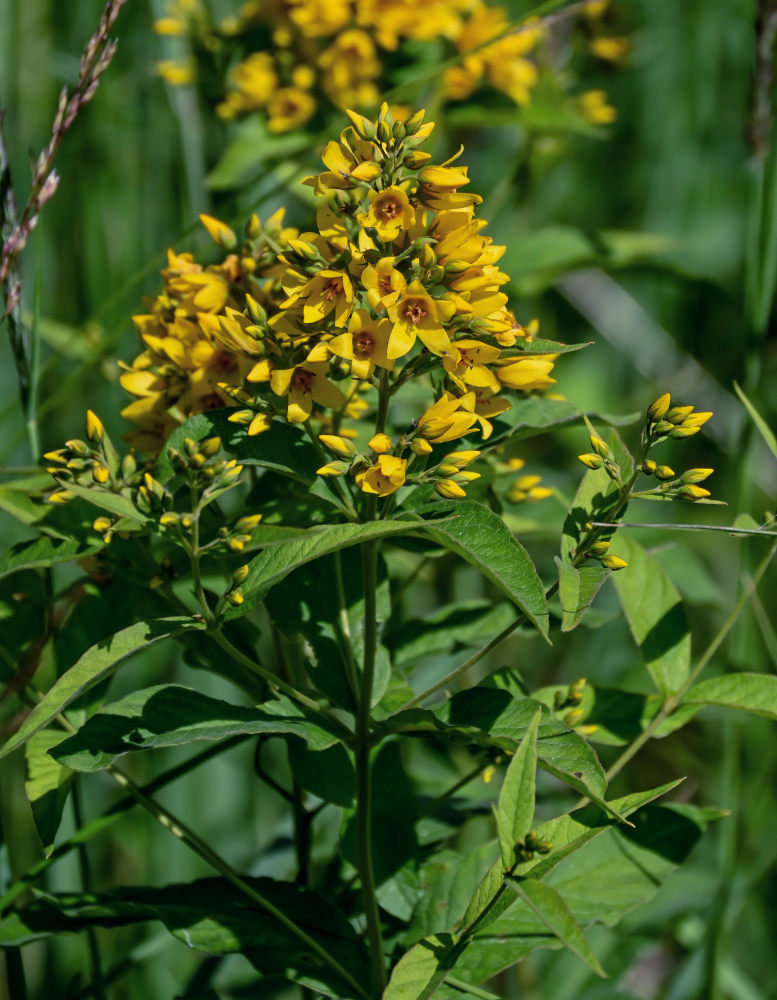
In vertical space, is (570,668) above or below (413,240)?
below

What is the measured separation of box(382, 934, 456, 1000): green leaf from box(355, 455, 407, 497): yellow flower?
571 mm

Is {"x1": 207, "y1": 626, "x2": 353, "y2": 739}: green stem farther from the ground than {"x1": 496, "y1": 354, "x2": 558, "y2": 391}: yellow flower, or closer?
closer

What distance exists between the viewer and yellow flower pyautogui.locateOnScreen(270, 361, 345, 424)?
129 cm

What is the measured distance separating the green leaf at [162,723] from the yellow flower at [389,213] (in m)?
0.61

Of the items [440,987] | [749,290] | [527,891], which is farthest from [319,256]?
[749,290]

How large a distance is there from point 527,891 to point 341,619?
19.3 inches

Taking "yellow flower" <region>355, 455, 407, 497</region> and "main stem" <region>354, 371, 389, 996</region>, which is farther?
"main stem" <region>354, 371, 389, 996</region>

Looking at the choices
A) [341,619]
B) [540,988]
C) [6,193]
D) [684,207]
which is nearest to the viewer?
[341,619]

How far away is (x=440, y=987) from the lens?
1327 millimetres

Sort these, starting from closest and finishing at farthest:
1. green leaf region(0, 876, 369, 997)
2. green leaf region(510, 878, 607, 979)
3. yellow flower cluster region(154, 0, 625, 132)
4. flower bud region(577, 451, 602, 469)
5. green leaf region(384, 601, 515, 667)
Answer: green leaf region(510, 878, 607, 979), flower bud region(577, 451, 602, 469), green leaf region(0, 876, 369, 997), green leaf region(384, 601, 515, 667), yellow flower cluster region(154, 0, 625, 132)

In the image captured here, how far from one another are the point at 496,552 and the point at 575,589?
0.12 m

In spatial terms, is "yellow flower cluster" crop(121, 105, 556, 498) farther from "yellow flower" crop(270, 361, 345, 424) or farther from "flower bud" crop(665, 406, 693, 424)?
"flower bud" crop(665, 406, 693, 424)

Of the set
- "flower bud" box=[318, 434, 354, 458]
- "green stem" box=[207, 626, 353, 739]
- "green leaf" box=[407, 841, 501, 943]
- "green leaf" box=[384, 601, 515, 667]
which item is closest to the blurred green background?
"green leaf" box=[384, 601, 515, 667]

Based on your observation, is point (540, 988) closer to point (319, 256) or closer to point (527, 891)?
point (527, 891)
